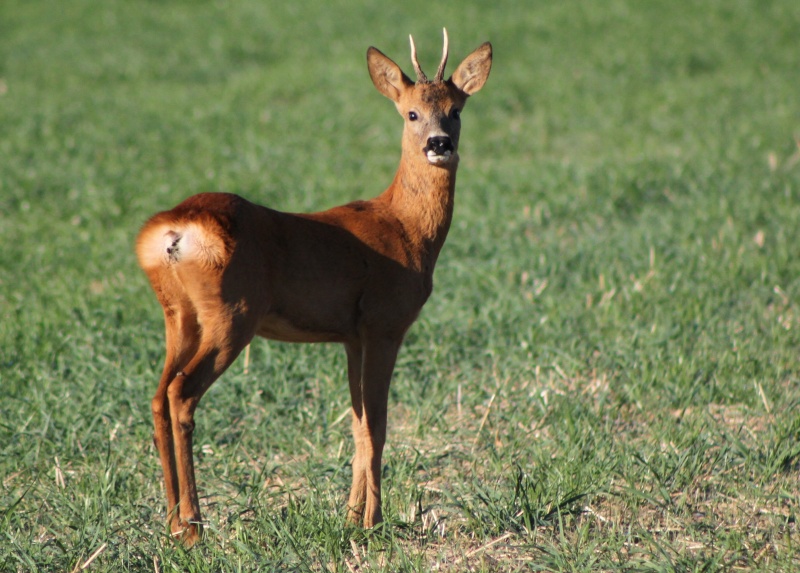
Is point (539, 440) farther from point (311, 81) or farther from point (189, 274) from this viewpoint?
point (311, 81)

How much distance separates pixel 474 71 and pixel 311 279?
1.48 meters

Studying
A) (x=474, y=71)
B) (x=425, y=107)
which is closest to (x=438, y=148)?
(x=425, y=107)

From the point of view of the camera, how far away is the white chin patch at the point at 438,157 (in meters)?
4.06

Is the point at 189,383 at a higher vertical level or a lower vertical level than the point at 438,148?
lower

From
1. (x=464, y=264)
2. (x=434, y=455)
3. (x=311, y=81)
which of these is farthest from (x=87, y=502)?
(x=311, y=81)

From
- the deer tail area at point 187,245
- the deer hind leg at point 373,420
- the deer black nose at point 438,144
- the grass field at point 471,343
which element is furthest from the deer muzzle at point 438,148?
the grass field at point 471,343

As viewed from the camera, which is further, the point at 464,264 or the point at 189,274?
the point at 464,264

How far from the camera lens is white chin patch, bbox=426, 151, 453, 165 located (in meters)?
4.06

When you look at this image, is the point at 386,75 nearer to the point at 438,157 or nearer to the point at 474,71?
the point at 474,71

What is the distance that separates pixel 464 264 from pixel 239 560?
12.9ft

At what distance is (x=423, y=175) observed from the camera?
13.9 feet

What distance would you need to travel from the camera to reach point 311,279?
3.74 metres

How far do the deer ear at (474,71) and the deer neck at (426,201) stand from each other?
1.72 feet

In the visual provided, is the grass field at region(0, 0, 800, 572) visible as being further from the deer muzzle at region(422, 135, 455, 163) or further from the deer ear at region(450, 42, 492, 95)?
the deer ear at region(450, 42, 492, 95)
